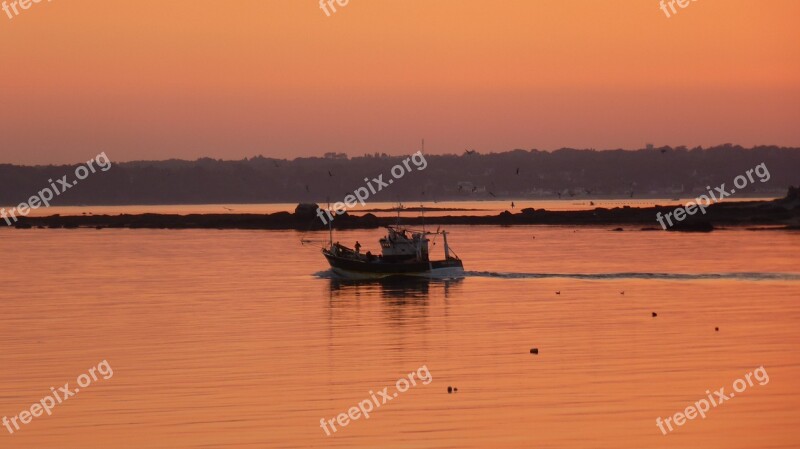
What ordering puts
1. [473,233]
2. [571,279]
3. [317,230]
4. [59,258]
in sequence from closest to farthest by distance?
[571,279], [59,258], [473,233], [317,230]

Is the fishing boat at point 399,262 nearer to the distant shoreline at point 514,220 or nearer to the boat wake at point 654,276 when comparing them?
the boat wake at point 654,276

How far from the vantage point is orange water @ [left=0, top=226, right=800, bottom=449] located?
23.5 m

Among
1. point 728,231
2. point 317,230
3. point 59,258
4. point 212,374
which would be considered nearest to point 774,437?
point 212,374

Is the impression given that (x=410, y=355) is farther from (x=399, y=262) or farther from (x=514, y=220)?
(x=514, y=220)

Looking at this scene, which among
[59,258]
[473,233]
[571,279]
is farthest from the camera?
[473,233]

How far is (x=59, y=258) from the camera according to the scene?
89.4m

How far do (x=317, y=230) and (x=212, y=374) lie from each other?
394ft

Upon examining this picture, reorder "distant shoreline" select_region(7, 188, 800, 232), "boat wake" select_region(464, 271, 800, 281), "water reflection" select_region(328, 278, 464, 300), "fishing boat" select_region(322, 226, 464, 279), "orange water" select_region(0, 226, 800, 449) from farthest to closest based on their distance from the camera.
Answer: "distant shoreline" select_region(7, 188, 800, 232) < "fishing boat" select_region(322, 226, 464, 279) < "boat wake" select_region(464, 271, 800, 281) < "water reflection" select_region(328, 278, 464, 300) < "orange water" select_region(0, 226, 800, 449)

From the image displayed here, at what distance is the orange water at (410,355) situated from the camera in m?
23.5

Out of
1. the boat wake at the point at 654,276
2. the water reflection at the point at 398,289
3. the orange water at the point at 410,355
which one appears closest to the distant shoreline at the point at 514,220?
the boat wake at the point at 654,276

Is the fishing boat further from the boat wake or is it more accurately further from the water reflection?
the boat wake

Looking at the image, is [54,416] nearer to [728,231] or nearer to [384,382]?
[384,382]

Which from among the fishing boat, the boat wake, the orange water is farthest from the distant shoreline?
the orange water

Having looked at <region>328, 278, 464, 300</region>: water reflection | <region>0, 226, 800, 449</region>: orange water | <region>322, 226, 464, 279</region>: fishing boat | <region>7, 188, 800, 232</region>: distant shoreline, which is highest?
<region>7, 188, 800, 232</region>: distant shoreline
